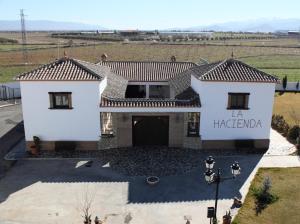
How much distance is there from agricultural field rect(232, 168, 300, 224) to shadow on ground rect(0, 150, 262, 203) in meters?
1.07

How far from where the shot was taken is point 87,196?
21.0 metres

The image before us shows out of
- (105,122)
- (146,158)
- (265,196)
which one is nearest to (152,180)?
(146,158)

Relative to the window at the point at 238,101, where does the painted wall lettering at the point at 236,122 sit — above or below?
below

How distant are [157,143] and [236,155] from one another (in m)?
6.38

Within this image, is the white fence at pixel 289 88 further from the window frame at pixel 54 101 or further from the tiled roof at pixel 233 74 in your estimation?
the window frame at pixel 54 101

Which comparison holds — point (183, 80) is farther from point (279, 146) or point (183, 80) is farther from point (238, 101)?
point (279, 146)

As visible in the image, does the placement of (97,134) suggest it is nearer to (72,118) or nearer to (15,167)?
(72,118)

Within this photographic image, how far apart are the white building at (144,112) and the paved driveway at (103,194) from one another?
2.89m

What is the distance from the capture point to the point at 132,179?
2320cm

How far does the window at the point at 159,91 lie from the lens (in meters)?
38.2

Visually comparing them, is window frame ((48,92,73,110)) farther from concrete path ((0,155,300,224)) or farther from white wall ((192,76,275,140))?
white wall ((192,76,275,140))

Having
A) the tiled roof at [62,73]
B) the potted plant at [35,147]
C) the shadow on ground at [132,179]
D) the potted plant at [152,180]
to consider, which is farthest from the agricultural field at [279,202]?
the potted plant at [35,147]

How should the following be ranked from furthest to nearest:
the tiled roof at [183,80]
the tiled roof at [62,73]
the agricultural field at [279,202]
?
1. the tiled roof at [183,80]
2. the tiled roof at [62,73]
3. the agricultural field at [279,202]

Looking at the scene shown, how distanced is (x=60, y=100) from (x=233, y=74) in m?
13.7
